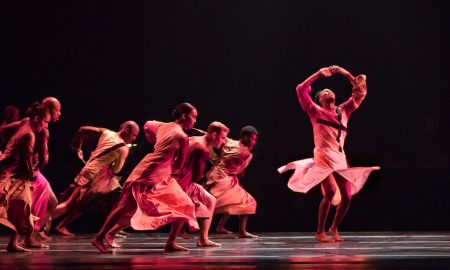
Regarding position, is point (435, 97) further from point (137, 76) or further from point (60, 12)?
point (60, 12)

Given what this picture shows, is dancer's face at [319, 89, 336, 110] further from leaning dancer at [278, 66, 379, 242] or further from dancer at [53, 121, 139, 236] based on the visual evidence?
dancer at [53, 121, 139, 236]

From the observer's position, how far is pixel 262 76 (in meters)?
12.3

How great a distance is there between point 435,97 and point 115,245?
646cm

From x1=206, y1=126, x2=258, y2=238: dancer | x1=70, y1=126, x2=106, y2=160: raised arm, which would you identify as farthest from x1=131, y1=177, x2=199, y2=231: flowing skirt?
x1=70, y1=126, x2=106, y2=160: raised arm

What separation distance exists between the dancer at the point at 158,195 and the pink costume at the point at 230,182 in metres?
2.48

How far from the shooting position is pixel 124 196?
22.8 feet

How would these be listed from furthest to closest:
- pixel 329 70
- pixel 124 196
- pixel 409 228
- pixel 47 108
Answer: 1. pixel 409 228
2. pixel 329 70
3. pixel 47 108
4. pixel 124 196

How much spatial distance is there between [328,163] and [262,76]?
4.12 meters

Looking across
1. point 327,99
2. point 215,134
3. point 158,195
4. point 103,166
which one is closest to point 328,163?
point 327,99

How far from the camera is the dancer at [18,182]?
23.5 ft

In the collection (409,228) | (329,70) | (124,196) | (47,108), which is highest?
(329,70)

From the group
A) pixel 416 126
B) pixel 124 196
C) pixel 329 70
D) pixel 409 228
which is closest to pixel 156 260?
pixel 124 196

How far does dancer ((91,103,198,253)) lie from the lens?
6.85m

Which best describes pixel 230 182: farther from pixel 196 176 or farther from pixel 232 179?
pixel 196 176
